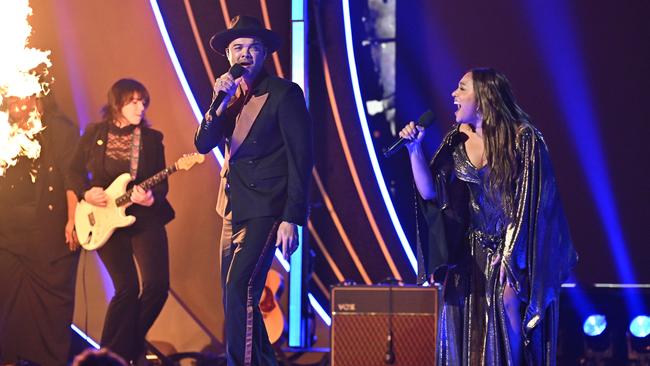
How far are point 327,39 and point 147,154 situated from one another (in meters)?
1.43

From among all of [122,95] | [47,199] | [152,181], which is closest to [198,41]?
[122,95]

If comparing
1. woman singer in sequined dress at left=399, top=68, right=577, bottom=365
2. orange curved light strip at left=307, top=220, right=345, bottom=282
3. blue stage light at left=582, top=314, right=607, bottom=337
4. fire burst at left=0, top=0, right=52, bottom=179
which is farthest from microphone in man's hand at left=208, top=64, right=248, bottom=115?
blue stage light at left=582, top=314, right=607, bottom=337

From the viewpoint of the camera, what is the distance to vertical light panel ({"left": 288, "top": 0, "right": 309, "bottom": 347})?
6043 millimetres

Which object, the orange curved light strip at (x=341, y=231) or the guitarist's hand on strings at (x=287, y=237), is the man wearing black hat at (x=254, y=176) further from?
the orange curved light strip at (x=341, y=231)

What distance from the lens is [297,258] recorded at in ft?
19.9

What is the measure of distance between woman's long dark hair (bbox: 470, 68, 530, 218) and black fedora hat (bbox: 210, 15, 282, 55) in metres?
1.00

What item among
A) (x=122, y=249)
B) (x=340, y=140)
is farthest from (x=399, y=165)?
(x=122, y=249)

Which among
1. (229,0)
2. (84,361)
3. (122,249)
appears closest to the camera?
(84,361)

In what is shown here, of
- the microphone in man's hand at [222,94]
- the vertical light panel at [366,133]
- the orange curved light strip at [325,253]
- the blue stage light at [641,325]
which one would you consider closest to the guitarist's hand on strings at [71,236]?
the orange curved light strip at [325,253]

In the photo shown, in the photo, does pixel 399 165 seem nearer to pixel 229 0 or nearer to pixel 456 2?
pixel 456 2

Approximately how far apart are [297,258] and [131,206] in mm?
1119

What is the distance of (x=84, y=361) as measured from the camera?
2008mm

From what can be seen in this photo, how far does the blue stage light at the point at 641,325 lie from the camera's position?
18.3 feet

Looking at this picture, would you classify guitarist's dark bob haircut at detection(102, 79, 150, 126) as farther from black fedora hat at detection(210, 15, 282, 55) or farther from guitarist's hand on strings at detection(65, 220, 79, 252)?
black fedora hat at detection(210, 15, 282, 55)
